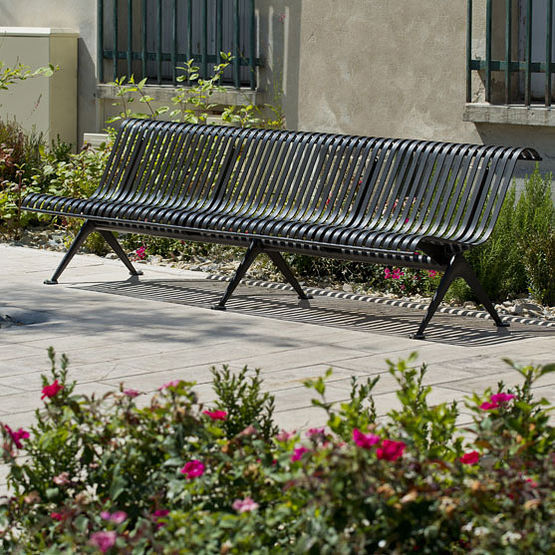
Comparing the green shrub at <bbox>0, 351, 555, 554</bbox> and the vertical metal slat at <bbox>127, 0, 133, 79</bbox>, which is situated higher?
the vertical metal slat at <bbox>127, 0, 133, 79</bbox>

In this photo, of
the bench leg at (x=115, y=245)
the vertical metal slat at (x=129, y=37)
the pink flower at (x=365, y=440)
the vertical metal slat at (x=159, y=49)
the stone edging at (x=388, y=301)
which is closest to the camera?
the pink flower at (x=365, y=440)

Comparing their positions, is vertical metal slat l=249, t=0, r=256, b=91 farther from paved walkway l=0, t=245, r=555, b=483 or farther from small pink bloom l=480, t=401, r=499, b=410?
small pink bloom l=480, t=401, r=499, b=410

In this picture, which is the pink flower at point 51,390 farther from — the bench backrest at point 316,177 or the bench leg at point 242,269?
the bench leg at point 242,269

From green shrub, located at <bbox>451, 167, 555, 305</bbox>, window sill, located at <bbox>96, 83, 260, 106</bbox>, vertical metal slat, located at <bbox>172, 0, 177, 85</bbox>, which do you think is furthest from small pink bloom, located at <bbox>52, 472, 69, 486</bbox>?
vertical metal slat, located at <bbox>172, 0, 177, 85</bbox>

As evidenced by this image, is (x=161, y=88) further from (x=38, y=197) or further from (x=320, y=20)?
(x=38, y=197)

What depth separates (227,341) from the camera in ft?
22.4

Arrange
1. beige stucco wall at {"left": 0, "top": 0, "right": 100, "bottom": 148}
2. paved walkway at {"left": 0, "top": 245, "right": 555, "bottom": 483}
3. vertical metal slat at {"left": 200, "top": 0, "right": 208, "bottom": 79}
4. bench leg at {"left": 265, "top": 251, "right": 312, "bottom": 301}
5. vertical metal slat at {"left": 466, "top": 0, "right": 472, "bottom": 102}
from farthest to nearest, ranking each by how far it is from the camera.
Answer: beige stucco wall at {"left": 0, "top": 0, "right": 100, "bottom": 148}
vertical metal slat at {"left": 200, "top": 0, "right": 208, "bottom": 79}
vertical metal slat at {"left": 466, "top": 0, "right": 472, "bottom": 102}
bench leg at {"left": 265, "top": 251, "right": 312, "bottom": 301}
paved walkway at {"left": 0, "top": 245, "right": 555, "bottom": 483}

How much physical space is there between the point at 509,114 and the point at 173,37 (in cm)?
393

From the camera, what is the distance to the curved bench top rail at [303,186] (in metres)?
7.24

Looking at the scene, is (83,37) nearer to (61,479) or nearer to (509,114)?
(509,114)

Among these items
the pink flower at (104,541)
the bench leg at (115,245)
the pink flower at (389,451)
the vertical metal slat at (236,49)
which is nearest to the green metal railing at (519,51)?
the vertical metal slat at (236,49)

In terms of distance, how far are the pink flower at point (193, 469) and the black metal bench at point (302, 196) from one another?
12.8 feet

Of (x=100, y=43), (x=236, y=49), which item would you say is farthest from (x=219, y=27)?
(x=100, y=43)

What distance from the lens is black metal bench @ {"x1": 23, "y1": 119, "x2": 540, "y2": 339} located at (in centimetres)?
714
